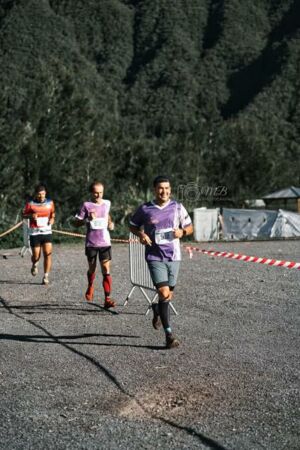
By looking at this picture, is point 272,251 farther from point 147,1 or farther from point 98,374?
point 147,1

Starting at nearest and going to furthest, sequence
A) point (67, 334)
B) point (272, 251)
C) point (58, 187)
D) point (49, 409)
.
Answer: point (49, 409) < point (67, 334) < point (272, 251) < point (58, 187)

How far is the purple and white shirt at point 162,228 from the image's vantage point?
715 cm

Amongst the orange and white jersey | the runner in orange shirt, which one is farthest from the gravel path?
the orange and white jersey

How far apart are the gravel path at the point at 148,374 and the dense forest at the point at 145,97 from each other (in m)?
28.7

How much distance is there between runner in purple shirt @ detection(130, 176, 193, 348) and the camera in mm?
7125

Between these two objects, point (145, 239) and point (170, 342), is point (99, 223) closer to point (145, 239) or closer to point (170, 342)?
point (145, 239)

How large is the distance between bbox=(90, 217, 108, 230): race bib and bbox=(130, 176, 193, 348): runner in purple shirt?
2.64 m

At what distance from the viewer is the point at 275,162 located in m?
69.7

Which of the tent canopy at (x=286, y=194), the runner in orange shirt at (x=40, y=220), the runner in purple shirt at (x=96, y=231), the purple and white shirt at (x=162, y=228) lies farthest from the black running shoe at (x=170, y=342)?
the tent canopy at (x=286, y=194)

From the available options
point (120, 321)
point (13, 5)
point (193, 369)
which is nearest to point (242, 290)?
point (120, 321)

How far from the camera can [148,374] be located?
19.1ft

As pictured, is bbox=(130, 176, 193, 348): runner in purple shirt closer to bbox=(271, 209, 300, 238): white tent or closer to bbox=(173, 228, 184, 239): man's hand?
bbox=(173, 228, 184, 239): man's hand

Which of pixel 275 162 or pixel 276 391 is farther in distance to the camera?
pixel 275 162

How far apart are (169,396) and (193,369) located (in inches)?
33.7
